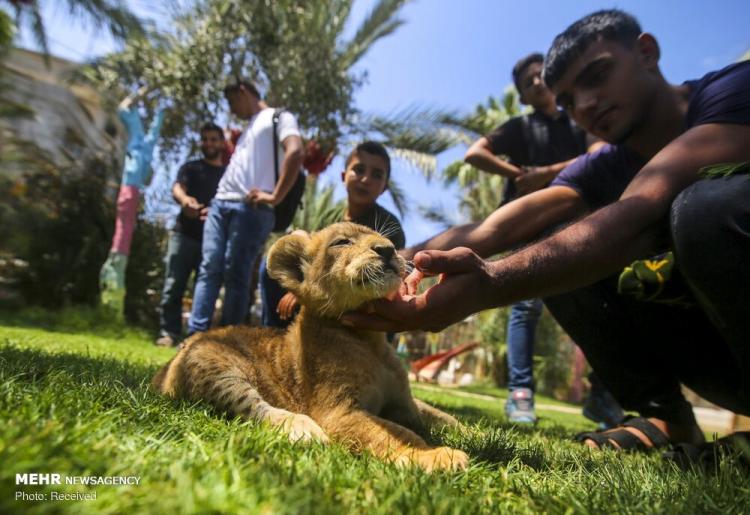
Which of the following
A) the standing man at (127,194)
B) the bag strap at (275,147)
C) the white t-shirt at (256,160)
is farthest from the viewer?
the standing man at (127,194)

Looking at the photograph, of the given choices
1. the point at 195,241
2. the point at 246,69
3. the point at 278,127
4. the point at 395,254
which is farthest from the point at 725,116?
the point at 246,69

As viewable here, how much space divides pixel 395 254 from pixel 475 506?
1.83 m

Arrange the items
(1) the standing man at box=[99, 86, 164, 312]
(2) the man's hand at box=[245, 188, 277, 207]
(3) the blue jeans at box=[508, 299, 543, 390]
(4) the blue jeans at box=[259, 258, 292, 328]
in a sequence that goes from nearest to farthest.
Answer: (3) the blue jeans at box=[508, 299, 543, 390]
(4) the blue jeans at box=[259, 258, 292, 328]
(2) the man's hand at box=[245, 188, 277, 207]
(1) the standing man at box=[99, 86, 164, 312]

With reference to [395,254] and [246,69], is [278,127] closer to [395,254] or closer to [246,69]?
[395,254]

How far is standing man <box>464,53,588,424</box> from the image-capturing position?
523cm

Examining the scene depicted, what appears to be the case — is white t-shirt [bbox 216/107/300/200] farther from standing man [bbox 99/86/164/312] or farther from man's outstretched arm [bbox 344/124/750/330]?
standing man [bbox 99/86/164/312]

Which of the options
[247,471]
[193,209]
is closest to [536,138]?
[193,209]

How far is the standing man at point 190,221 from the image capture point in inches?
314

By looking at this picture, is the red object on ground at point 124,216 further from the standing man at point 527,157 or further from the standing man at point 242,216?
the standing man at point 527,157

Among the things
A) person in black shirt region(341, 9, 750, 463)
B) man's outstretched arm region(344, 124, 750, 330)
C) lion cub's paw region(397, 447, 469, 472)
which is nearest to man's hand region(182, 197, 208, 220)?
person in black shirt region(341, 9, 750, 463)

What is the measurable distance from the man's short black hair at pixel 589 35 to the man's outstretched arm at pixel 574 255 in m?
1.44

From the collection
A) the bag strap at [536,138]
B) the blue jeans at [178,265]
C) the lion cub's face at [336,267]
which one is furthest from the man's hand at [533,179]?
the blue jeans at [178,265]

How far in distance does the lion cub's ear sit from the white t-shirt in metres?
2.80

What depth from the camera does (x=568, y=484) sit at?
6.40 feet
